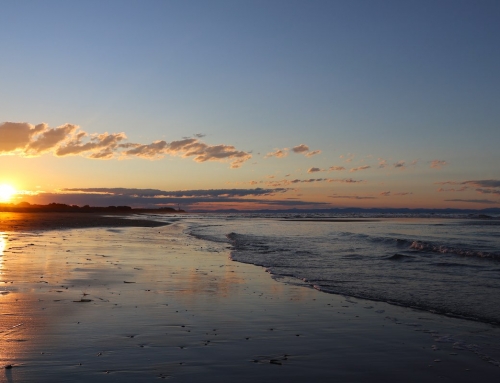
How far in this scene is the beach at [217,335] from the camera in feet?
20.7

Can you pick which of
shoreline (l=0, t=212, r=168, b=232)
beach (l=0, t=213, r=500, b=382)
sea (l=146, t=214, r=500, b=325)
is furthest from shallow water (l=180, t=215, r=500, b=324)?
shoreline (l=0, t=212, r=168, b=232)

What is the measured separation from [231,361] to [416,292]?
8.80 meters

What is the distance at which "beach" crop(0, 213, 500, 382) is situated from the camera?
20.7 ft

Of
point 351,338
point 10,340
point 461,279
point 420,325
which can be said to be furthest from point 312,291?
point 10,340

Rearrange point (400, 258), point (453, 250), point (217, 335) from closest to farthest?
point (217, 335) < point (400, 258) < point (453, 250)

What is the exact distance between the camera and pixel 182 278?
Answer: 1493cm

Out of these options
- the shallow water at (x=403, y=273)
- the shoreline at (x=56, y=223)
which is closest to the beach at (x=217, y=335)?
the shallow water at (x=403, y=273)

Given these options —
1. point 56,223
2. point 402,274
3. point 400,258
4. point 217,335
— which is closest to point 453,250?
point 400,258

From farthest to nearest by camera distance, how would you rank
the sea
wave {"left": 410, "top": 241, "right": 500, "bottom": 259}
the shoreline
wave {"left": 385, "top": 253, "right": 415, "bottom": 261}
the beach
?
the shoreline < wave {"left": 410, "top": 241, "right": 500, "bottom": 259} < wave {"left": 385, "top": 253, "right": 415, "bottom": 261} < the sea < the beach

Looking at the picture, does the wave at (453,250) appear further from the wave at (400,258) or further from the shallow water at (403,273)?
the wave at (400,258)

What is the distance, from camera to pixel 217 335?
8.18 m

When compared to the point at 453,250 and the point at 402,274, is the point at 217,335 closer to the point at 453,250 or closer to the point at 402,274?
the point at 402,274

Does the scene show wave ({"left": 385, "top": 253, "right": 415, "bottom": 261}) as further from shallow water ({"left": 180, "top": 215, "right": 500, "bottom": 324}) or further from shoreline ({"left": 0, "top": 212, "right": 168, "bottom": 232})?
shoreline ({"left": 0, "top": 212, "right": 168, "bottom": 232})

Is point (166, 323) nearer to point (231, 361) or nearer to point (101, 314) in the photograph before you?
point (101, 314)
